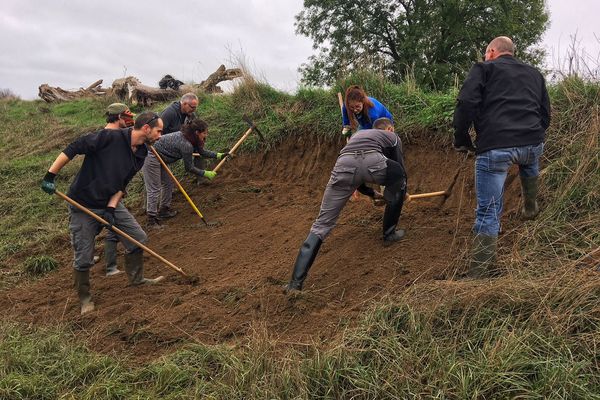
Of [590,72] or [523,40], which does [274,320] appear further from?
[523,40]

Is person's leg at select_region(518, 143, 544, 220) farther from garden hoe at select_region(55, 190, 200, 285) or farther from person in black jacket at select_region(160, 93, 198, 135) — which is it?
person in black jacket at select_region(160, 93, 198, 135)

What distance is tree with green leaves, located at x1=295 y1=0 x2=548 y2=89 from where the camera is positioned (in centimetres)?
1875

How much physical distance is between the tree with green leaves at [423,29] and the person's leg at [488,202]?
13839 mm

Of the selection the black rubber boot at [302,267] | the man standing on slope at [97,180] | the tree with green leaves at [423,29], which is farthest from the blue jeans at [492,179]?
the tree with green leaves at [423,29]

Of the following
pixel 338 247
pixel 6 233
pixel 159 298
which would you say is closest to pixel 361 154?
pixel 338 247

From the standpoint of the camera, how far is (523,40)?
61.4 ft

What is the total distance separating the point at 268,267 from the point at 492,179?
7.95 feet

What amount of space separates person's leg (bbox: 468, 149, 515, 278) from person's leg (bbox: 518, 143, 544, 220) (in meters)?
0.18

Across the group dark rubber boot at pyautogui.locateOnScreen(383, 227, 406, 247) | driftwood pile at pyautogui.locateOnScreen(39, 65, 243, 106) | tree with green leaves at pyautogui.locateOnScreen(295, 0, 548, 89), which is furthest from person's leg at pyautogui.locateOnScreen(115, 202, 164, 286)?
tree with green leaves at pyautogui.locateOnScreen(295, 0, 548, 89)

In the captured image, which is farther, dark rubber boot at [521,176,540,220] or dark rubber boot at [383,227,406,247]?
dark rubber boot at [383,227,406,247]

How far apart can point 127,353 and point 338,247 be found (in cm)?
239

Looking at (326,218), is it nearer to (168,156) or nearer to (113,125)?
(113,125)

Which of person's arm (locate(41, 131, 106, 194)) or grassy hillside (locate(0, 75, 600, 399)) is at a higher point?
person's arm (locate(41, 131, 106, 194))

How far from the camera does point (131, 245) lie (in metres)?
5.00
